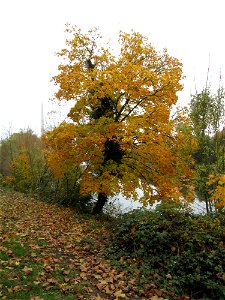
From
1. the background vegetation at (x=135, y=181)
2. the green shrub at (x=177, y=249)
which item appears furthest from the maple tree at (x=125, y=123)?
the green shrub at (x=177, y=249)

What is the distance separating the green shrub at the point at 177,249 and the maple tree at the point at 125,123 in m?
2.67

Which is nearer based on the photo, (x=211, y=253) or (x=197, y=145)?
(x=211, y=253)

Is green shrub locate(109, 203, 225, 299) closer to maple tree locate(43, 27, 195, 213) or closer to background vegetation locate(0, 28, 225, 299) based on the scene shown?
background vegetation locate(0, 28, 225, 299)

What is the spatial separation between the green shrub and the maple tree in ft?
8.77

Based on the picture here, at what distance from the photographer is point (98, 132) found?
1273 cm

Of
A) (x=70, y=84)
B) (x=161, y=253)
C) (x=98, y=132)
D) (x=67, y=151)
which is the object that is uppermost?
(x=70, y=84)

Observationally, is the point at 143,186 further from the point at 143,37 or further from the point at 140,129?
the point at 143,37

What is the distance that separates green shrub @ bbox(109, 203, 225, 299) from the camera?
22.5 feet

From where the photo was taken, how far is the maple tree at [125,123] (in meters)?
11.8

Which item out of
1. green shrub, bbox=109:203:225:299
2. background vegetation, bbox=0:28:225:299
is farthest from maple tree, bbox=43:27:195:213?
green shrub, bbox=109:203:225:299

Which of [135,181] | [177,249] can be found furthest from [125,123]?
[177,249]

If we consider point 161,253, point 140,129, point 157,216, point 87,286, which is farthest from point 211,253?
point 140,129

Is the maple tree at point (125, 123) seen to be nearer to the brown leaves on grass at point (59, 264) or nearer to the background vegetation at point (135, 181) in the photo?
the background vegetation at point (135, 181)

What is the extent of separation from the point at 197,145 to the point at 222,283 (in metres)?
6.15
